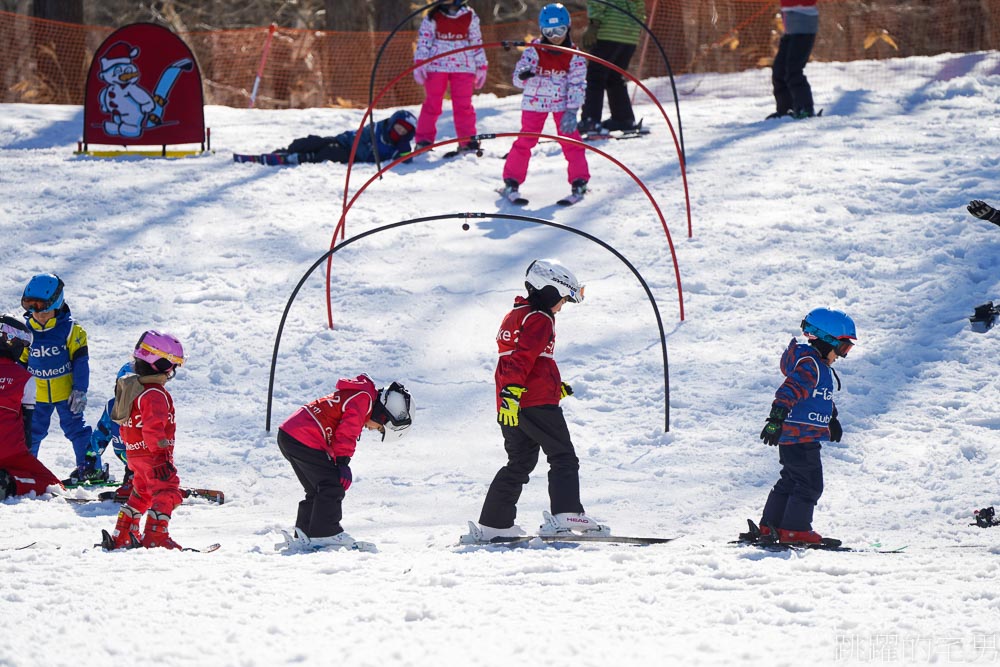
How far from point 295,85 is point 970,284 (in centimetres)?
1670

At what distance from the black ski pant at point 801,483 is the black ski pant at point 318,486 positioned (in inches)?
97.3

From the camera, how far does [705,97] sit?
17.8m

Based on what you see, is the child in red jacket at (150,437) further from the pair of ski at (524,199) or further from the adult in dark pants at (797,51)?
the adult in dark pants at (797,51)

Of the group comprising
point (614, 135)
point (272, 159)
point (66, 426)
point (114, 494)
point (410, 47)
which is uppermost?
point (410, 47)

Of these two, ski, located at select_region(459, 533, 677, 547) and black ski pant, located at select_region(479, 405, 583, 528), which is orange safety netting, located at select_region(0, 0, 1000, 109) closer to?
black ski pant, located at select_region(479, 405, 583, 528)

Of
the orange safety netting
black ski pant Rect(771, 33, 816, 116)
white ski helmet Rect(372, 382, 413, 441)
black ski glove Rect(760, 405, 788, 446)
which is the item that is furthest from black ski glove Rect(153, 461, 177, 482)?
the orange safety netting

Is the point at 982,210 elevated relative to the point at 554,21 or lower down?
lower down

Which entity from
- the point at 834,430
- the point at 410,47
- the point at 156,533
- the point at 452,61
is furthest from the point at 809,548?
the point at 410,47

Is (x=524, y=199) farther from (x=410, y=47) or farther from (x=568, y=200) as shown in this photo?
(x=410, y=47)

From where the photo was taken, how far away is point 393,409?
21.5ft

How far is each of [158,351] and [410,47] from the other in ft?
46.8

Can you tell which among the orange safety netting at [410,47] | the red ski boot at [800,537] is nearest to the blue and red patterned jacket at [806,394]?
the red ski boot at [800,537]

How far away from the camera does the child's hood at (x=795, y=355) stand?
664 centimetres

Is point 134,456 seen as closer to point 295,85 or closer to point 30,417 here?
point 30,417
